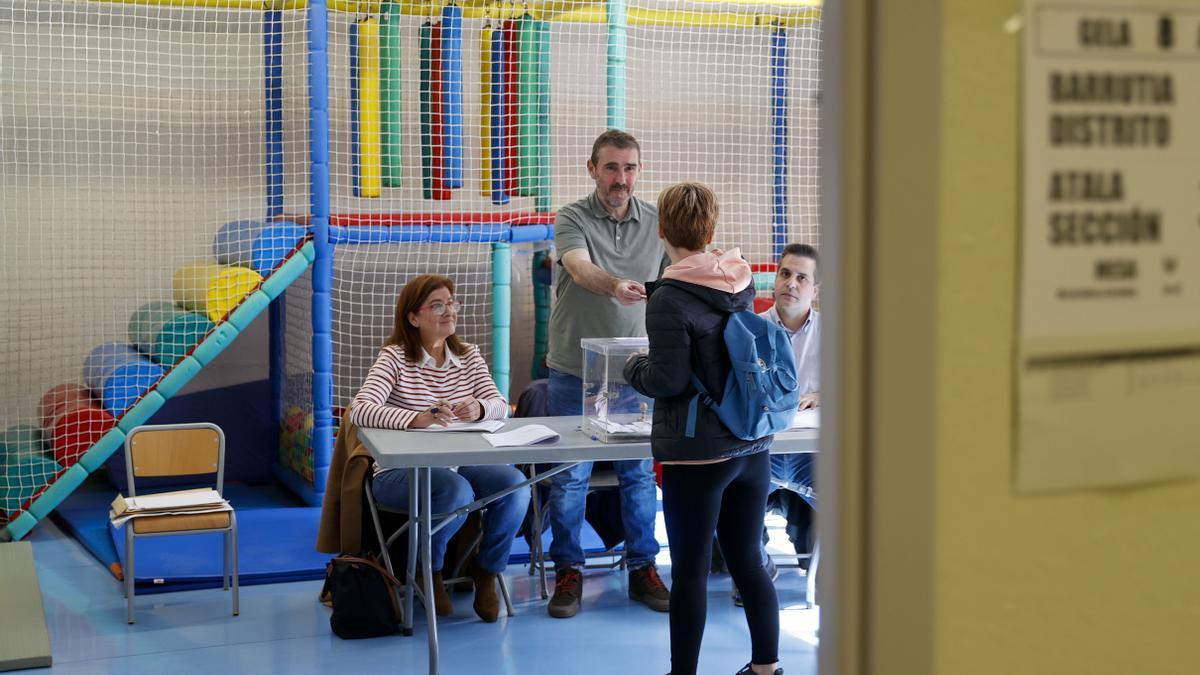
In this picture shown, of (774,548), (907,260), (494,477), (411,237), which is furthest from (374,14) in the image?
(907,260)

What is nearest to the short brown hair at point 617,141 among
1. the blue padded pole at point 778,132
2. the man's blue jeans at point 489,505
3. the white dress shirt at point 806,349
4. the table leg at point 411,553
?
the white dress shirt at point 806,349

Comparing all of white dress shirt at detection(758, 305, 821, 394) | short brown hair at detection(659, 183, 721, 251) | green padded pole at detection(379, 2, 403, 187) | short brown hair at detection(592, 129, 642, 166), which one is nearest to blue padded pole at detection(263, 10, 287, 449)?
green padded pole at detection(379, 2, 403, 187)

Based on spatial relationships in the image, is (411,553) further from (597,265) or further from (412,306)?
(597,265)

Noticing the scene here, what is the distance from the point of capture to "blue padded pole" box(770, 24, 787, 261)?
785 cm

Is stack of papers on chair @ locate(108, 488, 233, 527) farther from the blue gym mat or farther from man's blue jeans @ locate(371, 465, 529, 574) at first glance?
man's blue jeans @ locate(371, 465, 529, 574)

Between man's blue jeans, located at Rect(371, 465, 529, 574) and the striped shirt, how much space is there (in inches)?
9.6

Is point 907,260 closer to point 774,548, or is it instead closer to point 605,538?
point 605,538

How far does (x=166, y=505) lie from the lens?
4.81 metres

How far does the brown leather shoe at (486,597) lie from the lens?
15.6 feet

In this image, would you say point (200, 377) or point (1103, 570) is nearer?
point (1103, 570)

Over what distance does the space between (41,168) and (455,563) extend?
4.03m

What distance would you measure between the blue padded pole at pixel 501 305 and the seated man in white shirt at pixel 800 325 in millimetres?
2228

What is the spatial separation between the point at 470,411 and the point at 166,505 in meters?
1.31

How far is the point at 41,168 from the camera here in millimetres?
7297
